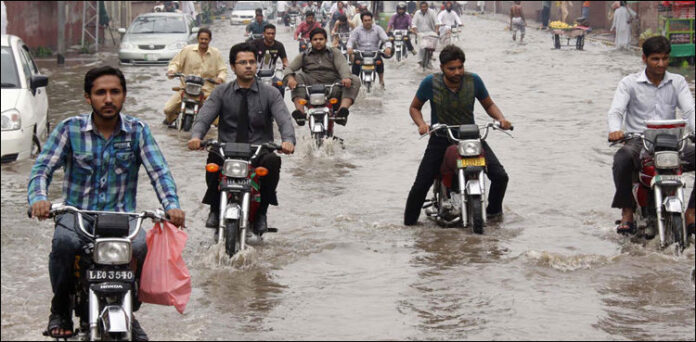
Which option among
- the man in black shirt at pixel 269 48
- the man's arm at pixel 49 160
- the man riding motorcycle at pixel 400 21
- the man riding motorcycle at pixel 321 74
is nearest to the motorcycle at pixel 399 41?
the man riding motorcycle at pixel 400 21

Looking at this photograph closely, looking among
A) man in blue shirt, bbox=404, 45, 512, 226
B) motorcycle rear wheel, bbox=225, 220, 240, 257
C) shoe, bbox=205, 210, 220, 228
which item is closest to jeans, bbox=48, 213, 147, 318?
motorcycle rear wheel, bbox=225, 220, 240, 257

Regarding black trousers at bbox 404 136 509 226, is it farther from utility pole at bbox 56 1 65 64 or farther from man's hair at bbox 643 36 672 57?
utility pole at bbox 56 1 65 64

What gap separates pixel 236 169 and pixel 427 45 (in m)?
22.7

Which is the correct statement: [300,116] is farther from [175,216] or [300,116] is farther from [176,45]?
[176,45]

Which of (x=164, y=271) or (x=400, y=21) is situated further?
(x=400, y=21)

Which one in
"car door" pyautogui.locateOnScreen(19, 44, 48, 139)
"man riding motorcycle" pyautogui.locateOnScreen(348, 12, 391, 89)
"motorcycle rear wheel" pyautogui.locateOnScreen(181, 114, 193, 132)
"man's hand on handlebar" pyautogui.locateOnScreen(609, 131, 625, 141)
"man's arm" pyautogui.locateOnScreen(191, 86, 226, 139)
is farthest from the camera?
"man riding motorcycle" pyautogui.locateOnScreen(348, 12, 391, 89)

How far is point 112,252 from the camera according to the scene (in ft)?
19.7

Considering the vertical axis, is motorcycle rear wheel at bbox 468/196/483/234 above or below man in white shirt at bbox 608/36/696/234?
below

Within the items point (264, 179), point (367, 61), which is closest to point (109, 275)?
point (264, 179)

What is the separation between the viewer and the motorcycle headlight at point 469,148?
10.3 meters

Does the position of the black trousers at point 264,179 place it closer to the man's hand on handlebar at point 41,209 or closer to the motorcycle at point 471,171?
the motorcycle at point 471,171

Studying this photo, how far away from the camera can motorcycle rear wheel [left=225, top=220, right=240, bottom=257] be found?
9.33m

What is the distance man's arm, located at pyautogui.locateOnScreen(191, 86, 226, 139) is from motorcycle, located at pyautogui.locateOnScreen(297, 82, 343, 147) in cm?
589

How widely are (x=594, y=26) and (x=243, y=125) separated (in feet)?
157
